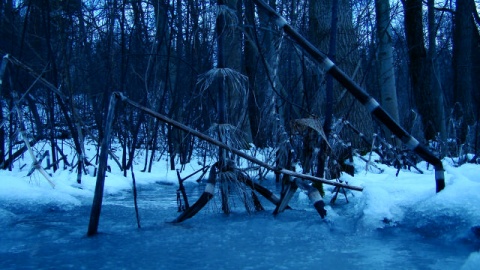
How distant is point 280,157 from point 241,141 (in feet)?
1.20

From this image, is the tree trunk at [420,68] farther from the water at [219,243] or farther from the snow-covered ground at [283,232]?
the water at [219,243]

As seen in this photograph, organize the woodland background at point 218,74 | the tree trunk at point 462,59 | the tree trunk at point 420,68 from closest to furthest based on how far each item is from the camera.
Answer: the woodland background at point 218,74 → the tree trunk at point 420,68 → the tree trunk at point 462,59

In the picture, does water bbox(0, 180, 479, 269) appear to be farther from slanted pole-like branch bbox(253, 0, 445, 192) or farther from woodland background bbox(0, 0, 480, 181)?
woodland background bbox(0, 0, 480, 181)

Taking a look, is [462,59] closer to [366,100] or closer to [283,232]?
[366,100]

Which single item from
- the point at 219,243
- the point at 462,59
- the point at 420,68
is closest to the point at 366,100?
the point at 219,243

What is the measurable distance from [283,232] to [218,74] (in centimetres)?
120

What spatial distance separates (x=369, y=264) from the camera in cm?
209

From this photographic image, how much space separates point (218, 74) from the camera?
11.0 ft

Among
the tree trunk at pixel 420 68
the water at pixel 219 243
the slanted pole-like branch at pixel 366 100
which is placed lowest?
the water at pixel 219 243

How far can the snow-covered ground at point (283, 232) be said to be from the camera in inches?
86.7

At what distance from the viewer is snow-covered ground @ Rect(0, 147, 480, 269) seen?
220cm

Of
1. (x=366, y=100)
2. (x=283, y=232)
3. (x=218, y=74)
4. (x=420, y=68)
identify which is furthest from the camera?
(x=420, y=68)

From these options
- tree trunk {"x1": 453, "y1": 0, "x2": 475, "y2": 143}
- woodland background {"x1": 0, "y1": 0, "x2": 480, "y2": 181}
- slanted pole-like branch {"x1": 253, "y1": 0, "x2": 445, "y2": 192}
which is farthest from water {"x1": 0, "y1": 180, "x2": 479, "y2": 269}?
tree trunk {"x1": 453, "y1": 0, "x2": 475, "y2": 143}

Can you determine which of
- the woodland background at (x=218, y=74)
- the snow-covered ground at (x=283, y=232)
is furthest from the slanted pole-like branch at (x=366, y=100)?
the woodland background at (x=218, y=74)
